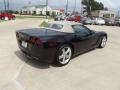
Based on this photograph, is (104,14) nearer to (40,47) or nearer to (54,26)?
(54,26)

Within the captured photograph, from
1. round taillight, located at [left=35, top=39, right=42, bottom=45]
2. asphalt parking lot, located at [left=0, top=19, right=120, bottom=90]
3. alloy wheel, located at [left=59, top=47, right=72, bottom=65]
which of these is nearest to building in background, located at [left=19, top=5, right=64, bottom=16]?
asphalt parking lot, located at [left=0, top=19, right=120, bottom=90]

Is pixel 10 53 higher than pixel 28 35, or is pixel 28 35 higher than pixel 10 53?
pixel 28 35

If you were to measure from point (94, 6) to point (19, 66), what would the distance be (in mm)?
101918

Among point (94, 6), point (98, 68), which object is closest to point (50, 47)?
point (98, 68)

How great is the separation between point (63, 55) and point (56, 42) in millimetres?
624

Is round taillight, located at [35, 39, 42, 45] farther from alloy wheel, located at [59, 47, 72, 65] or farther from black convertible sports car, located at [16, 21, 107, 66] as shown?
alloy wheel, located at [59, 47, 72, 65]

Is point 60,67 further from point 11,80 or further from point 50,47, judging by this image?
point 11,80

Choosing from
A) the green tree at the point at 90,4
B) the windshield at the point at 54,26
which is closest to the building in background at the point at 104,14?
the green tree at the point at 90,4

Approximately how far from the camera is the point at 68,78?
15.6ft

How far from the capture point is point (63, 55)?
558 centimetres

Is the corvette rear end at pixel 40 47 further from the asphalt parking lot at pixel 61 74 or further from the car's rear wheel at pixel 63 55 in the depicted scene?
the asphalt parking lot at pixel 61 74

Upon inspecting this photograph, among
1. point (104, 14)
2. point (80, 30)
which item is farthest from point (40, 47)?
point (104, 14)

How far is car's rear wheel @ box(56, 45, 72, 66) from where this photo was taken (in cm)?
538

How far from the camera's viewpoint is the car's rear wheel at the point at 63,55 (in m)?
5.38
